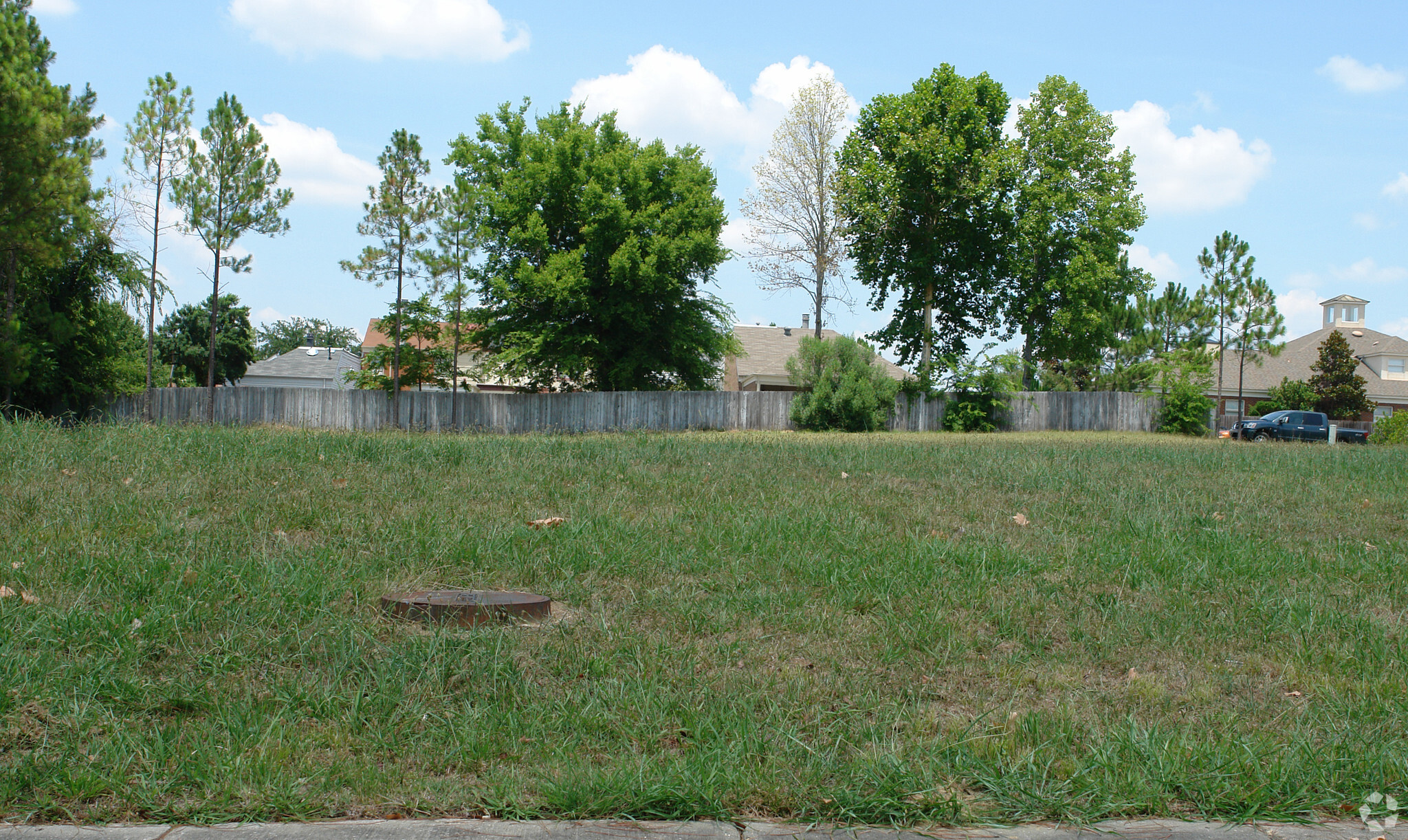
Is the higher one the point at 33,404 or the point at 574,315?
the point at 574,315

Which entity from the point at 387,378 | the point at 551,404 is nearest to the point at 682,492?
the point at 551,404

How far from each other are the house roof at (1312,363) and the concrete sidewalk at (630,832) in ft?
172

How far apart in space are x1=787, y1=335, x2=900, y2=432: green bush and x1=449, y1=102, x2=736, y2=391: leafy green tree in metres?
3.78

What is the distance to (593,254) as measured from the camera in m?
29.1

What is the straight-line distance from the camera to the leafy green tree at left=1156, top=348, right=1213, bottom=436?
31.7 meters

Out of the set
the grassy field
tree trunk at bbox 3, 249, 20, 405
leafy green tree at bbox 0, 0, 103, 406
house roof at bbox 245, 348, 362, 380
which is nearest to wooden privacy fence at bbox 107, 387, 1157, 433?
tree trunk at bbox 3, 249, 20, 405

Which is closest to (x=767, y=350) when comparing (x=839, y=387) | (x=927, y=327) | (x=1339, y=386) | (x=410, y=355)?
(x=927, y=327)

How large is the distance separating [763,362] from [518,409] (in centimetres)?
1682

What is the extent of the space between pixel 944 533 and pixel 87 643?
5.02m

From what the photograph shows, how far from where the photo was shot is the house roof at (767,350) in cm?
4294

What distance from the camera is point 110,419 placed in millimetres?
9883

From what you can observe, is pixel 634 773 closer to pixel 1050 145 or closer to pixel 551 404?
pixel 551 404

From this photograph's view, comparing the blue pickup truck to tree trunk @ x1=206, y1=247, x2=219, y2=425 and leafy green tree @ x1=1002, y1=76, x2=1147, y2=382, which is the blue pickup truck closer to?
leafy green tree @ x1=1002, y1=76, x2=1147, y2=382

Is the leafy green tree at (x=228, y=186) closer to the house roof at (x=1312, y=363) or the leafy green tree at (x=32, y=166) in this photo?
the leafy green tree at (x=32, y=166)
